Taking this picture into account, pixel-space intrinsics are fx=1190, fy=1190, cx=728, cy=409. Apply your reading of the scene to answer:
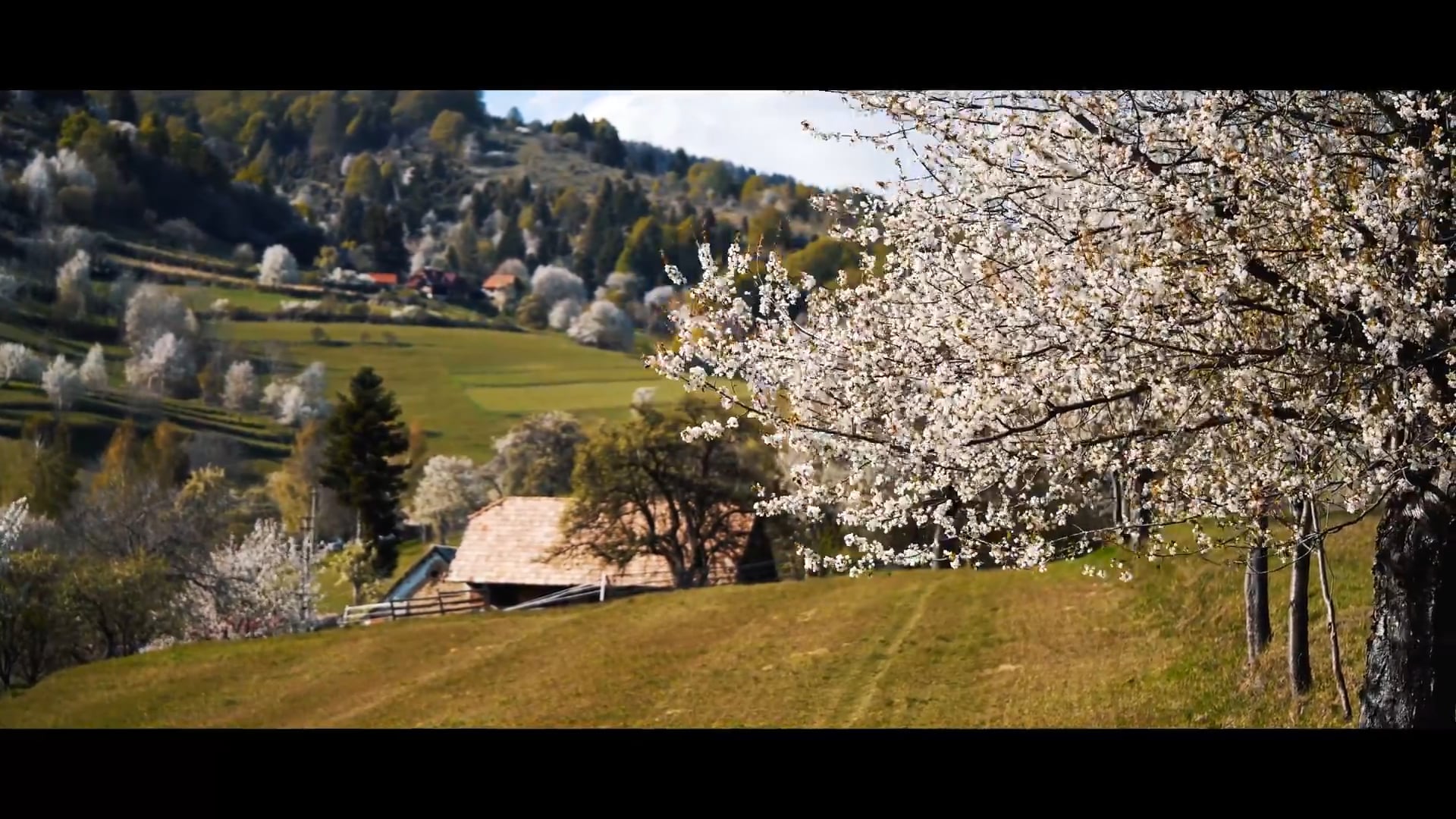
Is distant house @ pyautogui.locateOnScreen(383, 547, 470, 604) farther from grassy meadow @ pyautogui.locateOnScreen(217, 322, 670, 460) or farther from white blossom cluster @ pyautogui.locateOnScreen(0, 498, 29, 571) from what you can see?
white blossom cluster @ pyautogui.locateOnScreen(0, 498, 29, 571)

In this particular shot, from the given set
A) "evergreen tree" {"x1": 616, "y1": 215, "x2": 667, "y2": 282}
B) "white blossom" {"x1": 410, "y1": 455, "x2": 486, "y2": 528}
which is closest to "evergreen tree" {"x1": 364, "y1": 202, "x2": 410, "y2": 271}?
"white blossom" {"x1": 410, "y1": 455, "x2": 486, "y2": 528}

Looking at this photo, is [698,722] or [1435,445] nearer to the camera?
[1435,445]

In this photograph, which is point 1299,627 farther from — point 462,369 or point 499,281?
point 462,369

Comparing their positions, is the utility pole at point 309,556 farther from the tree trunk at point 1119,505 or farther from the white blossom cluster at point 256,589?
the tree trunk at point 1119,505

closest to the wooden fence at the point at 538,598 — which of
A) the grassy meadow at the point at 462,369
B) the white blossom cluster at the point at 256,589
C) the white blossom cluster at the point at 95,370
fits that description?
the white blossom cluster at the point at 256,589

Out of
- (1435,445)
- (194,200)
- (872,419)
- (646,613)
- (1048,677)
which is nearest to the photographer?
(1435,445)
